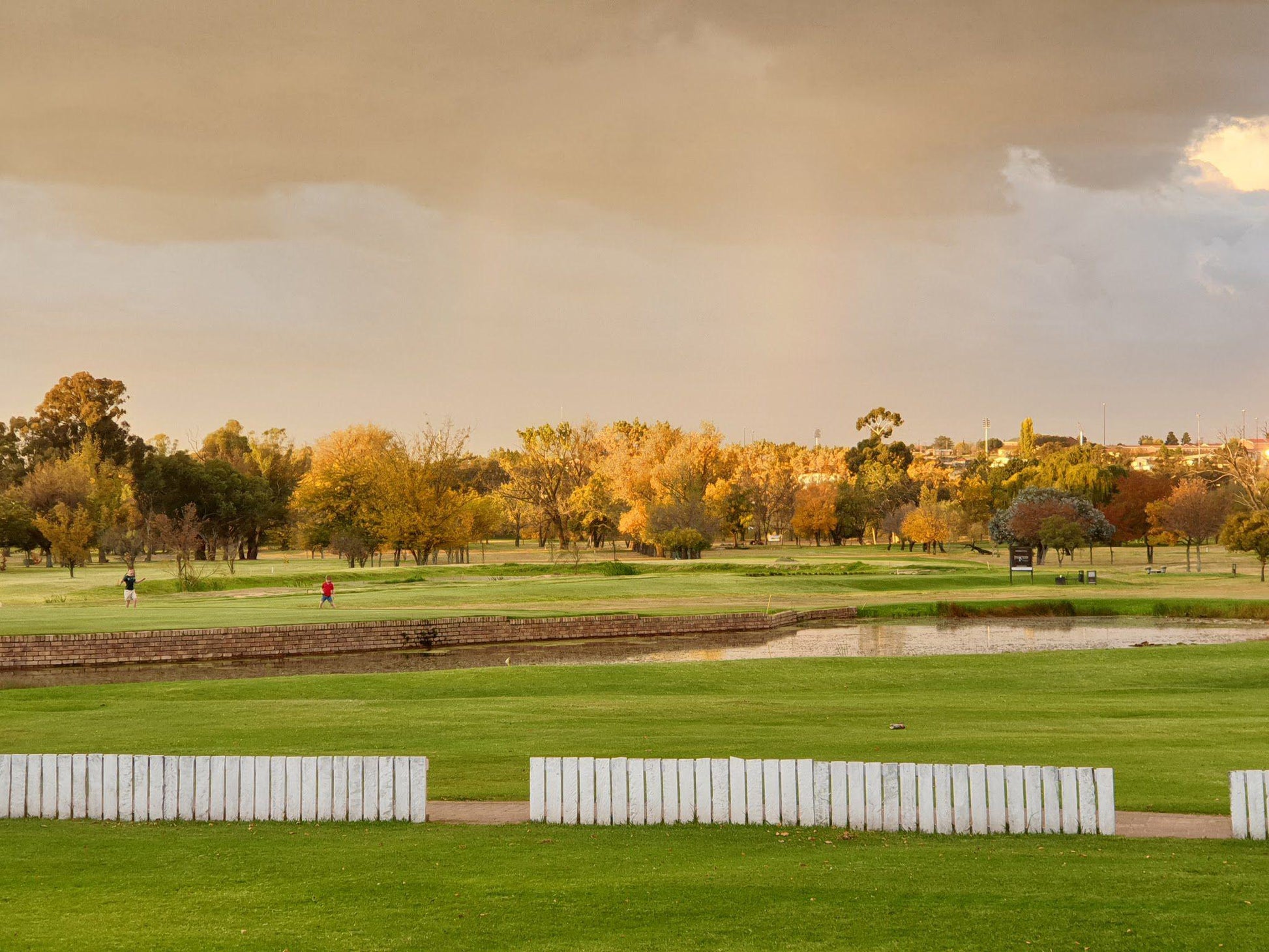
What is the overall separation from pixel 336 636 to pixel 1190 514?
67.8m

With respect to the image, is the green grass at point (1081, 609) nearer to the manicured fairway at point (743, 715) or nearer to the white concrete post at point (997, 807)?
the manicured fairway at point (743, 715)

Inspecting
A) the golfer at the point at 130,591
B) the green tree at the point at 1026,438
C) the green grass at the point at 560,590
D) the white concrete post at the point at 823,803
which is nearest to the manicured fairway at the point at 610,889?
the white concrete post at the point at 823,803

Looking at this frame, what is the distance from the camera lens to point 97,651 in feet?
110

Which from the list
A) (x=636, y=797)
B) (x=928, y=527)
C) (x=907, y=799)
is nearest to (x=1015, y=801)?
(x=907, y=799)

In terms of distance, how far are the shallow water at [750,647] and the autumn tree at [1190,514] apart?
130ft

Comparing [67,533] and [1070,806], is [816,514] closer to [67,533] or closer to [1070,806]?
[67,533]

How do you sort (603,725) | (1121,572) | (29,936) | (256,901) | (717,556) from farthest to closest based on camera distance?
1. (717,556)
2. (1121,572)
3. (603,725)
4. (256,901)
5. (29,936)

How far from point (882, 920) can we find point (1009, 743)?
30.1 feet

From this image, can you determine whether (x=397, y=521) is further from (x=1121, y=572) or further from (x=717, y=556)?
(x=1121, y=572)

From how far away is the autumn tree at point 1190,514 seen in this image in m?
82.1

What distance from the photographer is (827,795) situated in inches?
432

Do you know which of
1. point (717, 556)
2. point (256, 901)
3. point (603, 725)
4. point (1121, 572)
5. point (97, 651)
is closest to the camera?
point (256, 901)

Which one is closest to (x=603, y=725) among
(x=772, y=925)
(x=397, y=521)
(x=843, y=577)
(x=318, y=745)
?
(x=318, y=745)

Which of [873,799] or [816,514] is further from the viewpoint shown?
[816,514]
